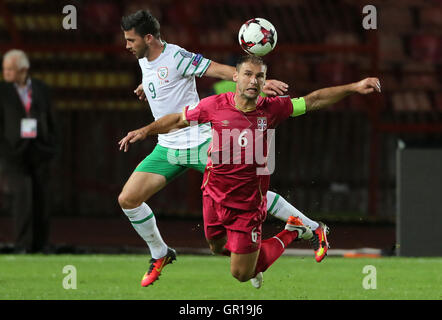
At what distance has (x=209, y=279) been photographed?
26.8 feet

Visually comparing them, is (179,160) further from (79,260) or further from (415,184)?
(415,184)

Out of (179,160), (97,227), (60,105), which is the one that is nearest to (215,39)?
(60,105)

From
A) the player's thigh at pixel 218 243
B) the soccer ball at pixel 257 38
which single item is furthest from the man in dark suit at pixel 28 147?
the soccer ball at pixel 257 38

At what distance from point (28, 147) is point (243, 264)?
380 cm

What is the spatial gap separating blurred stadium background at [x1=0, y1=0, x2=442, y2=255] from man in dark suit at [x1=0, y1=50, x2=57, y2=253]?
7.95 feet

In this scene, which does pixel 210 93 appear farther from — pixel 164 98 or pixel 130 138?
pixel 130 138

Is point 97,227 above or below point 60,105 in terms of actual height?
below

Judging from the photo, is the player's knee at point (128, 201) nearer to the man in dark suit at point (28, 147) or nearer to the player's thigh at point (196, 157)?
the player's thigh at point (196, 157)

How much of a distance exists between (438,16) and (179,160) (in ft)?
32.0

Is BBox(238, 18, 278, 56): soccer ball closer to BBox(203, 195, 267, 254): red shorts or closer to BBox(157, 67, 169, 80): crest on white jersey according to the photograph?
BBox(157, 67, 169, 80): crest on white jersey

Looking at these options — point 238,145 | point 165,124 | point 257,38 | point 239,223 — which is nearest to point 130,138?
point 165,124

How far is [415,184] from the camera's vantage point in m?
9.61

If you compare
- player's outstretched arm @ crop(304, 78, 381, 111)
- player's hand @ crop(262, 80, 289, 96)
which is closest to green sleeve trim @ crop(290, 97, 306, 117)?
player's outstretched arm @ crop(304, 78, 381, 111)

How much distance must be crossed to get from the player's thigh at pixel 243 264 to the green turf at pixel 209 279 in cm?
30
